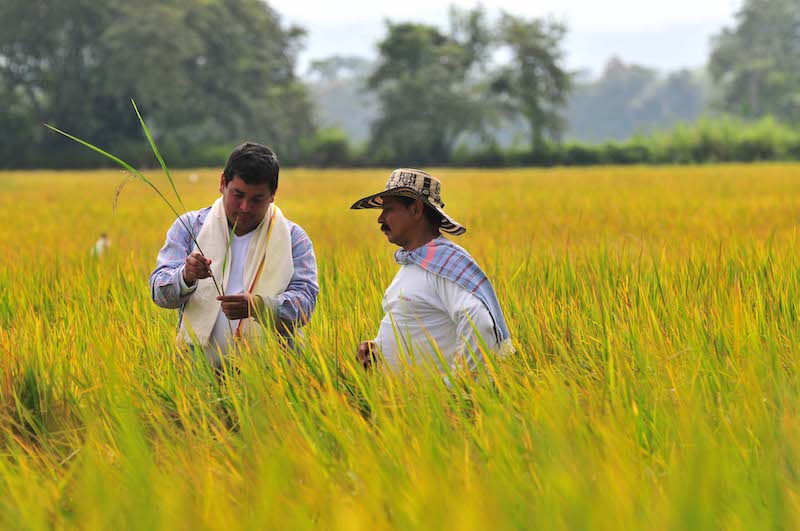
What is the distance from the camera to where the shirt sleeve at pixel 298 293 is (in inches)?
101

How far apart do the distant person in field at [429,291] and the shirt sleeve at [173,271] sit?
1.82 feet

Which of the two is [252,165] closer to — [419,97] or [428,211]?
[428,211]

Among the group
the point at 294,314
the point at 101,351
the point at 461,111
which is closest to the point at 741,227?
the point at 294,314

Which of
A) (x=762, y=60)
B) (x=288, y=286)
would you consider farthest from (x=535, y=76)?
(x=288, y=286)

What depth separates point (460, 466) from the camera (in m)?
1.53

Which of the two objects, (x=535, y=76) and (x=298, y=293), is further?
(x=535, y=76)

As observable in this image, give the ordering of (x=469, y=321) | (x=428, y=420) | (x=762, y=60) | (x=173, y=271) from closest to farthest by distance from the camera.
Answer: (x=428, y=420), (x=469, y=321), (x=173, y=271), (x=762, y=60)

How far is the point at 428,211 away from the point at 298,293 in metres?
0.50

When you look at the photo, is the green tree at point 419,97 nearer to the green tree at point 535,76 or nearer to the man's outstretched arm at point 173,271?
the green tree at point 535,76

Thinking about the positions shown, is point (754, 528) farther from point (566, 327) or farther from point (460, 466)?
point (566, 327)

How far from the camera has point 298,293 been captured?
2.65m

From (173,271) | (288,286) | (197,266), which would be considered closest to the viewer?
(197,266)

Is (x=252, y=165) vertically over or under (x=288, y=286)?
over

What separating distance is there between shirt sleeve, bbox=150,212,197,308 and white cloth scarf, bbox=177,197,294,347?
6 centimetres
